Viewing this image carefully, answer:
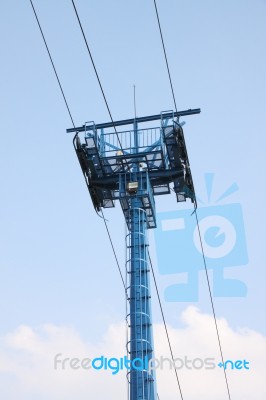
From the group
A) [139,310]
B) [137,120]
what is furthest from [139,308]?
[137,120]

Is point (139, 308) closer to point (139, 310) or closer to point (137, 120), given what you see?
point (139, 310)

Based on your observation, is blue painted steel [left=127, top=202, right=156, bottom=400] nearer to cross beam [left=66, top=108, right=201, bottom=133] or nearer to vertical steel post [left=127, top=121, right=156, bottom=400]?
vertical steel post [left=127, top=121, right=156, bottom=400]

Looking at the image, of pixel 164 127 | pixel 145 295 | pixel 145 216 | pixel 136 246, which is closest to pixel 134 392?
pixel 145 295

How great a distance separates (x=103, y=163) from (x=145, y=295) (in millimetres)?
5889

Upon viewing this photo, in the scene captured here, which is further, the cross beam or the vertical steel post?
the cross beam

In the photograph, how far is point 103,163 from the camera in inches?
910

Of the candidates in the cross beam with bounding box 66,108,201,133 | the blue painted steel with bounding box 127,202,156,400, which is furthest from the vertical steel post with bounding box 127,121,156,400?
the cross beam with bounding box 66,108,201,133

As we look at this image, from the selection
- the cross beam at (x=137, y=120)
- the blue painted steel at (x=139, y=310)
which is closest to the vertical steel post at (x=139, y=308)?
the blue painted steel at (x=139, y=310)

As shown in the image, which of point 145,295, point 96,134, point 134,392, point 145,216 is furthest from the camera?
point 96,134

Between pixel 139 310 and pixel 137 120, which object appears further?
pixel 137 120

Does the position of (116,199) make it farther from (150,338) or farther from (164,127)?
(150,338)

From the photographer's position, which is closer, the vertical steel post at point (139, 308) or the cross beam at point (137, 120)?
the vertical steel post at point (139, 308)

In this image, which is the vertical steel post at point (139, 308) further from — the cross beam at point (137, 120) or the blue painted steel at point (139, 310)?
the cross beam at point (137, 120)

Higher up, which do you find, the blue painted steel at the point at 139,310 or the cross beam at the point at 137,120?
the cross beam at the point at 137,120
